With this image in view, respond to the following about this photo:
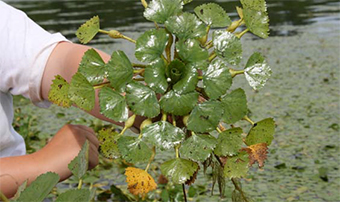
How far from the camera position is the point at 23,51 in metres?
1.08

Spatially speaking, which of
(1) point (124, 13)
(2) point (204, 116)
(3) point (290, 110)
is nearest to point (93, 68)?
(2) point (204, 116)

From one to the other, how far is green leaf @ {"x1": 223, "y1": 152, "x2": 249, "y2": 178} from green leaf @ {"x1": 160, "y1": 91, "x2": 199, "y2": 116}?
0.23ft

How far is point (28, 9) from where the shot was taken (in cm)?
799

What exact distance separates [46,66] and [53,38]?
0.05 meters

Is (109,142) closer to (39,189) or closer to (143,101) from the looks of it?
(143,101)

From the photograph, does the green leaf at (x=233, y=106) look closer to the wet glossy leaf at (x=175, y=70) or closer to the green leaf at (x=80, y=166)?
the wet glossy leaf at (x=175, y=70)

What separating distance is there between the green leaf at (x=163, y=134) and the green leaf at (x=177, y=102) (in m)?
0.02

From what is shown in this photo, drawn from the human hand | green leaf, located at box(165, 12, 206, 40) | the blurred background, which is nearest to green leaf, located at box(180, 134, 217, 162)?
green leaf, located at box(165, 12, 206, 40)

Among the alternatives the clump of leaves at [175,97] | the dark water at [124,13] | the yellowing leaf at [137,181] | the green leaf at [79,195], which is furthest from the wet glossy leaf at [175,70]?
the dark water at [124,13]

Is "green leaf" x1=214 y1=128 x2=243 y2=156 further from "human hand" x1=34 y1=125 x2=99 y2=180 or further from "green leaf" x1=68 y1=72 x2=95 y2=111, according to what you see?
"human hand" x1=34 y1=125 x2=99 y2=180

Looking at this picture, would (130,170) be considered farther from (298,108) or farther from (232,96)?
(298,108)

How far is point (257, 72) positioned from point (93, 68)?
0.59 feet

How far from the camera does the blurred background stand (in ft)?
7.13

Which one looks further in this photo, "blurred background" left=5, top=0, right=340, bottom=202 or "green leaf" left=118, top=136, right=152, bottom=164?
"blurred background" left=5, top=0, right=340, bottom=202
